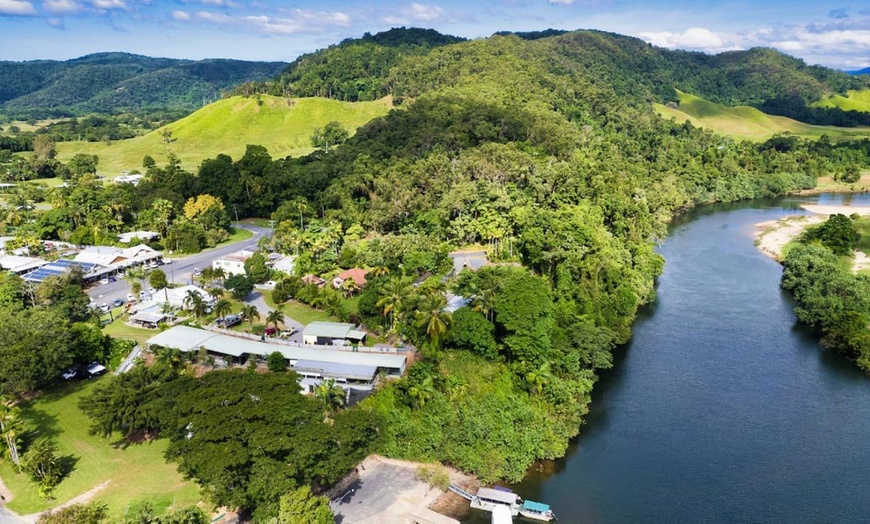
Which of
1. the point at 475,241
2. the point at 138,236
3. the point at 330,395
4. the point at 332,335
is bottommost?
the point at 330,395

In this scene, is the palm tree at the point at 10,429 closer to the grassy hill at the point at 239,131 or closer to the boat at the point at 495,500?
the boat at the point at 495,500

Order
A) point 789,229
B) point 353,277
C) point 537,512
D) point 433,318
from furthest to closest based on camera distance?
point 789,229
point 353,277
point 433,318
point 537,512

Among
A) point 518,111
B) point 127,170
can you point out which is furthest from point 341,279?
point 127,170

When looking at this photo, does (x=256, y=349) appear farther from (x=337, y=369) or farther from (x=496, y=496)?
(x=496, y=496)

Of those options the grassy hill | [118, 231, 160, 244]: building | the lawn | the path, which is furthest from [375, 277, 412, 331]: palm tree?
the grassy hill

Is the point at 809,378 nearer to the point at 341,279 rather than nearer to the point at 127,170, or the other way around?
the point at 341,279

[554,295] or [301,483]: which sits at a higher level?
[554,295]

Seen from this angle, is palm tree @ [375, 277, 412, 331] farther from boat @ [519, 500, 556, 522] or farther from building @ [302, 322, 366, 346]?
boat @ [519, 500, 556, 522]

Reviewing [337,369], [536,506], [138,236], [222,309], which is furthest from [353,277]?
[138,236]
